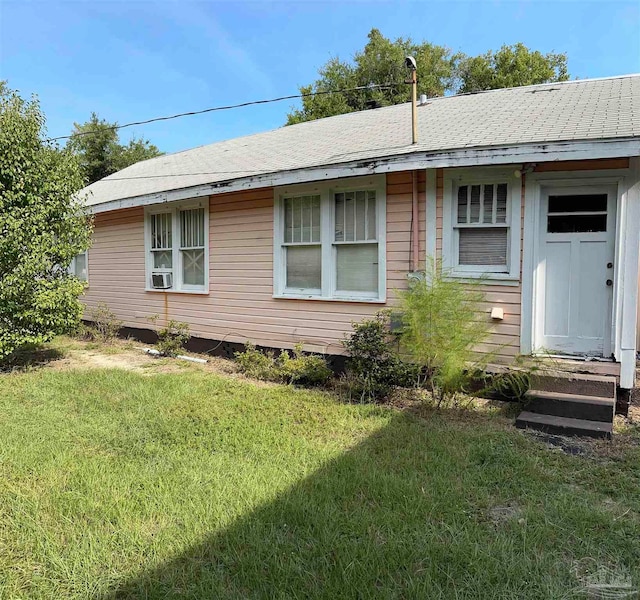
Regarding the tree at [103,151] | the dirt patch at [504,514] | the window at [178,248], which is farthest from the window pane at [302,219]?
the tree at [103,151]

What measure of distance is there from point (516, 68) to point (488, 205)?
2398 cm

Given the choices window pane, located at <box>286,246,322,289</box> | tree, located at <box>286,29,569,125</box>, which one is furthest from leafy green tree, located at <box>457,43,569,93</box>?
window pane, located at <box>286,246,322,289</box>

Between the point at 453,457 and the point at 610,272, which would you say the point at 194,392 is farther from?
the point at 610,272

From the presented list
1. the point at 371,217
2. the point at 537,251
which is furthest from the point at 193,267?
the point at 537,251

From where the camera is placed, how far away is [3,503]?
3.04 m

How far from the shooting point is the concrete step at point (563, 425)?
13.7 ft

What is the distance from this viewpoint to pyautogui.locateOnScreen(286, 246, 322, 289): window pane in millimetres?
6828

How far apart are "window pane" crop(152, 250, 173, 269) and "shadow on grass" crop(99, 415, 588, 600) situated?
654cm

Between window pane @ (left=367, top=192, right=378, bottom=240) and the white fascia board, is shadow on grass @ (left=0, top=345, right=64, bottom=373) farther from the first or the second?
window pane @ (left=367, top=192, right=378, bottom=240)

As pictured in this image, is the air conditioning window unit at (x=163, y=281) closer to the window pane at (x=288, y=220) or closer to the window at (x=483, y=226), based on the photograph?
the window pane at (x=288, y=220)

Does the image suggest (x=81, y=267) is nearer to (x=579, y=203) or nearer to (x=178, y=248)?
(x=178, y=248)

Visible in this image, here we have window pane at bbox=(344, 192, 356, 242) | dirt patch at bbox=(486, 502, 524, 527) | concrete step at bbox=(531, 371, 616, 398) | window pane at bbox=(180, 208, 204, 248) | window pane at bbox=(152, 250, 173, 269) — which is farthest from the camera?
window pane at bbox=(152, 250, 173, 269)

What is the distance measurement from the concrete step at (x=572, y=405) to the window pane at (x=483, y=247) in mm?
1572

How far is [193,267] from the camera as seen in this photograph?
8.58 meters
